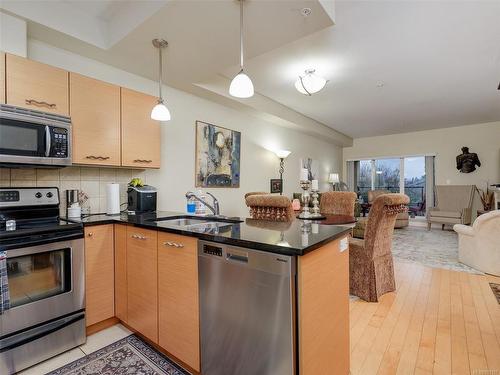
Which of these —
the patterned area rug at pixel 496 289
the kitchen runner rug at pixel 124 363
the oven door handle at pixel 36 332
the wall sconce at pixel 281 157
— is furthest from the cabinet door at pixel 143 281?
the wall sconce at pixel 281 157

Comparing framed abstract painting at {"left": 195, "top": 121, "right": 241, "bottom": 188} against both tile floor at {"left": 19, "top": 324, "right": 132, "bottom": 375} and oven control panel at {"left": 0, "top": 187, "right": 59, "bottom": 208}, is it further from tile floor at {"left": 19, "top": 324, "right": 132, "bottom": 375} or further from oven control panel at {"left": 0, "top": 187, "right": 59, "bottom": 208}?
tile floor at {"left": 19, "top": 324, "right": 132, "bottom": 375}

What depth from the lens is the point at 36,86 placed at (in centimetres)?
188

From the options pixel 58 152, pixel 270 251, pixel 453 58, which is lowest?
pixel 270 251

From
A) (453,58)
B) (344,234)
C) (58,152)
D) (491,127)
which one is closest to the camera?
(344,234)

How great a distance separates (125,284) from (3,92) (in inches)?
61.3

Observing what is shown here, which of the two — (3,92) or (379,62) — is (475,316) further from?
(3,92)

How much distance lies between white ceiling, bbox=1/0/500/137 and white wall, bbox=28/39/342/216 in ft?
0.42

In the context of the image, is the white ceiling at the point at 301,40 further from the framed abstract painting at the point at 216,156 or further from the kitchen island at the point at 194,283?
the kitchen island at the point at 194,283

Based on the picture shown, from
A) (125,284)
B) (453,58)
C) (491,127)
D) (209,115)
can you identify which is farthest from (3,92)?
(491,127)

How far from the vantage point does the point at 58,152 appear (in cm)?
194

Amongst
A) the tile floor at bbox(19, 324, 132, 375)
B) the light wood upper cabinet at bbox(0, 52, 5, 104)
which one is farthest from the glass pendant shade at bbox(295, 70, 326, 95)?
the tile floor at bbox(19, 324, 132, 375)

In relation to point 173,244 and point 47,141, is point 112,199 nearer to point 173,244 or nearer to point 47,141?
point 47,141

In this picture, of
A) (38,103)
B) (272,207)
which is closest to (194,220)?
(272,207)

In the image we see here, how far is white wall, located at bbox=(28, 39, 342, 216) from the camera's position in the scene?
Answer: 250 cm
